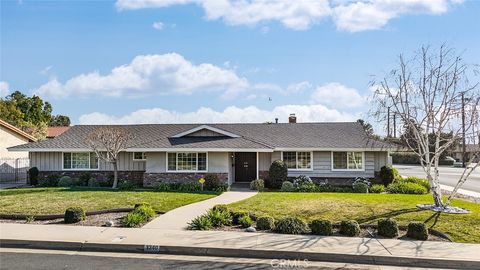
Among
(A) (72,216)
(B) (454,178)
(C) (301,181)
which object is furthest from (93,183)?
(B) (454,178)

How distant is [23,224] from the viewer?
1105 centimetres

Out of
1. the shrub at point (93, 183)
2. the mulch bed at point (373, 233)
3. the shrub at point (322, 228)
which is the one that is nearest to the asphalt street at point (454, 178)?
the mulch bed at point (373, 233)

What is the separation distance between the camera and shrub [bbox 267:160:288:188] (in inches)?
818

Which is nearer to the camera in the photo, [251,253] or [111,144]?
[251,253]

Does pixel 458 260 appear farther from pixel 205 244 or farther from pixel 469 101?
pixel 469 101

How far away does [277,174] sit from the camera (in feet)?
68.1

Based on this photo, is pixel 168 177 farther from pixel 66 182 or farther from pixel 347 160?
pixel 347 160

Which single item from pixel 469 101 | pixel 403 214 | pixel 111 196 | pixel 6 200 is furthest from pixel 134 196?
pixel 469 101

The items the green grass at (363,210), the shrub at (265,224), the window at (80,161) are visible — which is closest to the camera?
the shrub at (265,224)

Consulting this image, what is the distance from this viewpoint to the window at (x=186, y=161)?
2130 centimetres

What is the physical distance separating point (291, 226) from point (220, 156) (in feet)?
36.8

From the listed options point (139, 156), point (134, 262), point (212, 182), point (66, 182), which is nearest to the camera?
point (134, 262)

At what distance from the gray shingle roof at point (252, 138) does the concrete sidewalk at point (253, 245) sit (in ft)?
35.8

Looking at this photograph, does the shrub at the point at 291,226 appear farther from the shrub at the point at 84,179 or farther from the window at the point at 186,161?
the shrub at the point at 84,179
